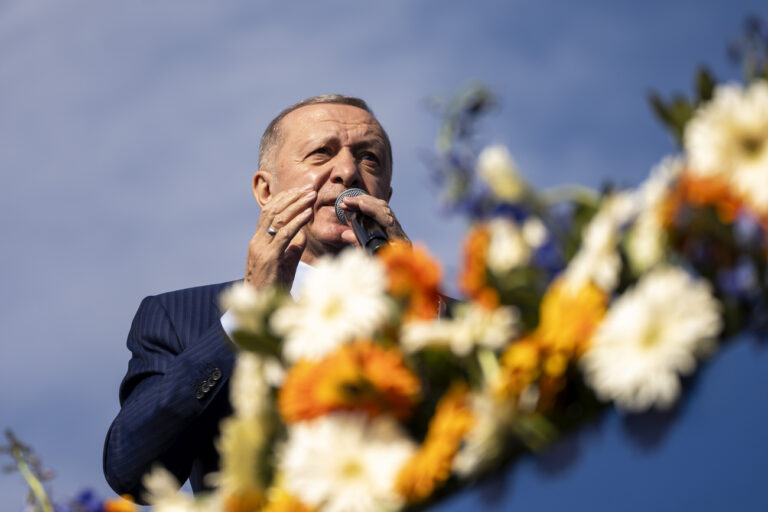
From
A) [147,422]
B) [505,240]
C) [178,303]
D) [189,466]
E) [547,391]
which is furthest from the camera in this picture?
[178,303]

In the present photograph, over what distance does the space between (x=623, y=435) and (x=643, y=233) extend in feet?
0.72

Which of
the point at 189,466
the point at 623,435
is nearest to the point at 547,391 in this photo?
the point at 623,435

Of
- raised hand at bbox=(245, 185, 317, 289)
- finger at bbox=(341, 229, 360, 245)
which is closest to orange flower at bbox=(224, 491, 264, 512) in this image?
raised hand at bbox=(245, 185, 317, 289)

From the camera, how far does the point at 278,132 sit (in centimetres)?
429

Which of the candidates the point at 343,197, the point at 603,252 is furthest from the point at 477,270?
the point at 343,197

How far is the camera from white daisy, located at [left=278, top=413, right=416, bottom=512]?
1119mm

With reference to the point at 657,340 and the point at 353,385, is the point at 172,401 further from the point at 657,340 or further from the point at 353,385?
the point at 657,340

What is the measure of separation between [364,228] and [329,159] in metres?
1.01

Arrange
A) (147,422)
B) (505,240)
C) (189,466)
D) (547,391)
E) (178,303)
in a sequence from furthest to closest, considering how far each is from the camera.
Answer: (178,303) < (189,466) < (147,422) < (505,240) < (547,391)

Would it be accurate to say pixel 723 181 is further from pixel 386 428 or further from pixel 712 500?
pixel 386 428

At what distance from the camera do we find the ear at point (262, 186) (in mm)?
4223

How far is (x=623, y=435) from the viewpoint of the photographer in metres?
1.03

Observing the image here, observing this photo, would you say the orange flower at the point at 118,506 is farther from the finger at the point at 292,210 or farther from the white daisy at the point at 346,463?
the finger at the point at 292,210

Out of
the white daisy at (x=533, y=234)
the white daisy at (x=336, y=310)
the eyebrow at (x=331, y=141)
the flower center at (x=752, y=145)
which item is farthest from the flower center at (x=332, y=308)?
the eyebrow at (x=331, y=141)
